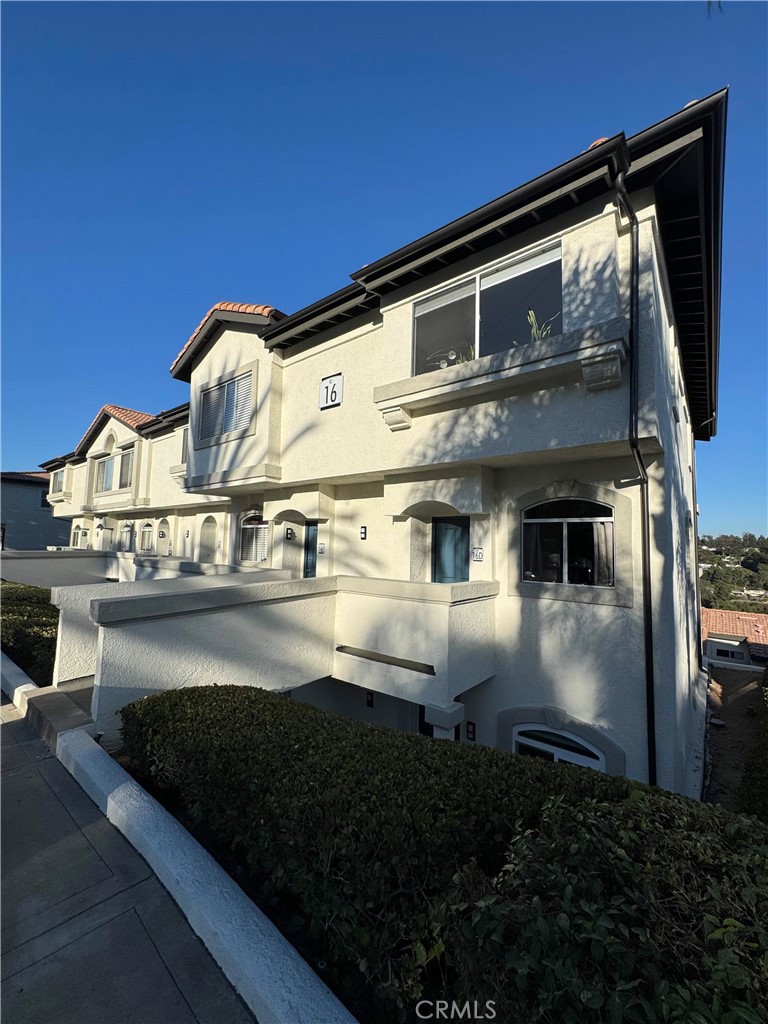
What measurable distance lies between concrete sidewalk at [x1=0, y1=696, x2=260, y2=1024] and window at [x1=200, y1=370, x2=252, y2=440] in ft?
30.6

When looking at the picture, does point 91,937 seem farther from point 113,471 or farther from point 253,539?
point 113,471

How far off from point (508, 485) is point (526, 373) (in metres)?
2.33

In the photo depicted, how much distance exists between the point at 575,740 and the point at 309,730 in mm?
5218

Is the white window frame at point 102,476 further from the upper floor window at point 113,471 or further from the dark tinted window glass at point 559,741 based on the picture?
the dark tinted window glass at point 559,741

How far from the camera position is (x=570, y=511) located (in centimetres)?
753

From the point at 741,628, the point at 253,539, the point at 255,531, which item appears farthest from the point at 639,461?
the point at 741,628

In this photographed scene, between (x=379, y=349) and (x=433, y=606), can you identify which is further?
(x=379, y=349)

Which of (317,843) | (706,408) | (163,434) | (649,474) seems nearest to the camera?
(317,843)

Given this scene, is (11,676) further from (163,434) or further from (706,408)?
(706,408)

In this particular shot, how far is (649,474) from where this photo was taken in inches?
269

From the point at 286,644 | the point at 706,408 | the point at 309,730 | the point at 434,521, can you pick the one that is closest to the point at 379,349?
the point at 434,521

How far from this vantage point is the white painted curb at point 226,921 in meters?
2.12

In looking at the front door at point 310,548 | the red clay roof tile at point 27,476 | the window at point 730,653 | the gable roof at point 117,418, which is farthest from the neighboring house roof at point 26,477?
the window at point 730,653

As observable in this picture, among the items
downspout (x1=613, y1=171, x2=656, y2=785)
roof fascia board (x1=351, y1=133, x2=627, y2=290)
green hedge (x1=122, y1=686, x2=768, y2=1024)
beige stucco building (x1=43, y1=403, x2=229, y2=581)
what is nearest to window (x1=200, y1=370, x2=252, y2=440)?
beige stucco building (x1=43, y1=403, x2=229, y2=581)
